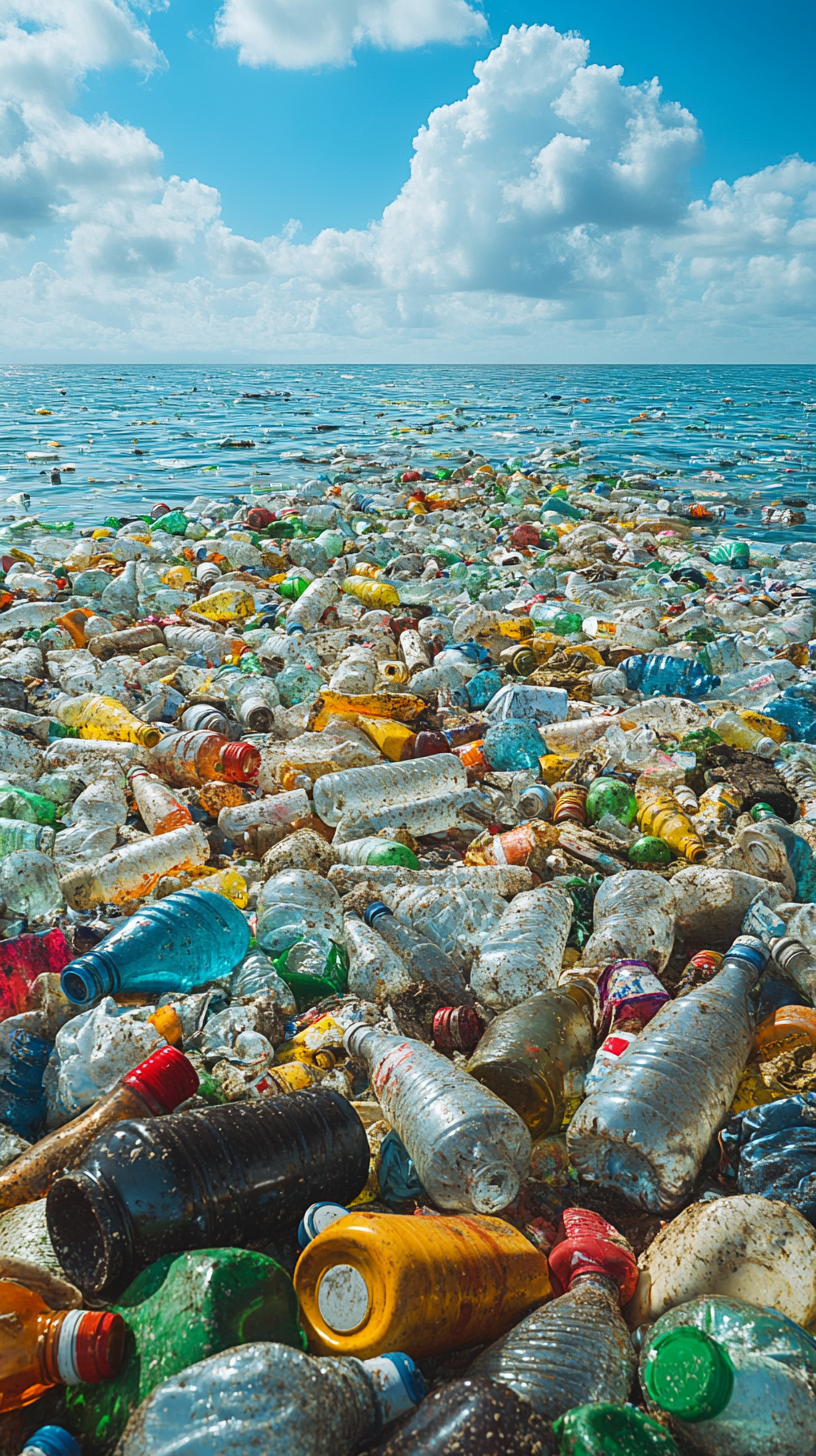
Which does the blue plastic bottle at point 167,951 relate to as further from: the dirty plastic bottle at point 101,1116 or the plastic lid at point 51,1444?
the plastic lid at point 51,1444

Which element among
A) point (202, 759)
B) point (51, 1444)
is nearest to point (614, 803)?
point (202, 759)

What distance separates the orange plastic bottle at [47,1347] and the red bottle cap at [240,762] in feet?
Result: 7.84

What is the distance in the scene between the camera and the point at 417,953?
253 centimetres

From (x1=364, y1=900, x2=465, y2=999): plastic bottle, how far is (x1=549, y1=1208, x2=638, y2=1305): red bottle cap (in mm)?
845

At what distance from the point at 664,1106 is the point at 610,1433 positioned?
2.51 ft

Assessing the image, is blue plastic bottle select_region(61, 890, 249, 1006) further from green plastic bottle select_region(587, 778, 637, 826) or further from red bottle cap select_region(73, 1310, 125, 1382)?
green plastic bottle select_region(587, 778, 637, 826)

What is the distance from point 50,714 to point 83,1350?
143 inches

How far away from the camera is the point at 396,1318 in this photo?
1311 millimetres

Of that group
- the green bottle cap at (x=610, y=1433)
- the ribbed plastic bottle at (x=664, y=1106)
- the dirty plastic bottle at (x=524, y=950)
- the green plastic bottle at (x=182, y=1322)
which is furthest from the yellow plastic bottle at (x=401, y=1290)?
the dirty plastic bottle at (x=524, y=950)

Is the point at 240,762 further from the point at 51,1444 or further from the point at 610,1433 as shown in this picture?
the point at 610,1433

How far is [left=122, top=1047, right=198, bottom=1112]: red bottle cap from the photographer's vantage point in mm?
1748

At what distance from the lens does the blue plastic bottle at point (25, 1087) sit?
1949 mm

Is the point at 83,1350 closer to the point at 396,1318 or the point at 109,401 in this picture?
the point at 396,1318

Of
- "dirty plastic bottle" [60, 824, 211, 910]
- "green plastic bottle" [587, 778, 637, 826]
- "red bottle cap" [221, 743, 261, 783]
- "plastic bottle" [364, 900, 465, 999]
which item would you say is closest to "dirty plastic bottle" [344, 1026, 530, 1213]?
"plastic bottle" [364, 900, 465, 999]
